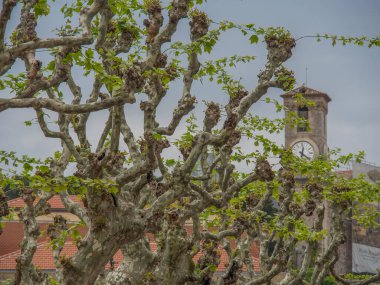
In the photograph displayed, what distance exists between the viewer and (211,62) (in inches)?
698

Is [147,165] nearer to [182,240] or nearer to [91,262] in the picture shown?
[91,262]

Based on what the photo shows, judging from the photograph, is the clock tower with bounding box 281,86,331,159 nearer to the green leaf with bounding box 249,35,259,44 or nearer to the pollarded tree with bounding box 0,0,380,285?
the pollarded tree with bounding box 0,0,380,285

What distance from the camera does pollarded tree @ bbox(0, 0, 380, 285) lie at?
10.6m

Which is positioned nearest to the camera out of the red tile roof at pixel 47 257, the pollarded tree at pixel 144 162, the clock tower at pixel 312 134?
the pollarded tree at pixel 144 162

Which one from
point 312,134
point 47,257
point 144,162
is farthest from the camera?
point 312,134

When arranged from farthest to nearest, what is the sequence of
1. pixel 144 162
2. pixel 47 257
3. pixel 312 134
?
pixel 312 134 < pixel 47 257 < pixel 144 162

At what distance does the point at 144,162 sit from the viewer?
11.4 metres

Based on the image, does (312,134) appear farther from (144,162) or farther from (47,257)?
(144,162)

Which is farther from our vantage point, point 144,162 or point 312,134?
point 312,134

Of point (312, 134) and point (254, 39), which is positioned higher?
point (312, 134)

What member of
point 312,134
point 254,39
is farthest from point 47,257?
point 312,134

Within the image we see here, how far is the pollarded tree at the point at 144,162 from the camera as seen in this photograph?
34.9ft

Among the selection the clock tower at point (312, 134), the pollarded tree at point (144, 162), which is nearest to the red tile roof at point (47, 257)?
the pollarded tree at point (144, 162)

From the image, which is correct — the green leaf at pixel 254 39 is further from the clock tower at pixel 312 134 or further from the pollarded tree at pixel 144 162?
the clock tower at pixel 312 134
